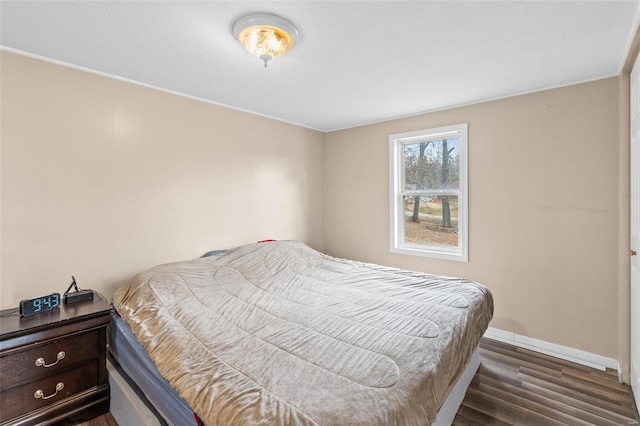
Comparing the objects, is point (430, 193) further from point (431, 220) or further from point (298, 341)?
point (298, 341)

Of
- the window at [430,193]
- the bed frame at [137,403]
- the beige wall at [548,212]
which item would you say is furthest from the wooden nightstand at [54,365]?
the beige wall at [548,212]

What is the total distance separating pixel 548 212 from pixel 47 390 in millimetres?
3916

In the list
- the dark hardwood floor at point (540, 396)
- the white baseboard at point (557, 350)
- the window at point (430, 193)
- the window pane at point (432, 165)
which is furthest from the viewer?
the window pane at point (432, 165)

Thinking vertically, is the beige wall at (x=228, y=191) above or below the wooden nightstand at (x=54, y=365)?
above

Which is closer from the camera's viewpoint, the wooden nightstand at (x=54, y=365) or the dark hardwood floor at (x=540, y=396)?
the wooden nightstand at (x=54, y=365)

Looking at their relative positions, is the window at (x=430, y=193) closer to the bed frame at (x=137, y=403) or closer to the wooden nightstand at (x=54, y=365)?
the bed frame at (x=137, y=403)

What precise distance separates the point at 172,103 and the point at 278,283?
1.88m

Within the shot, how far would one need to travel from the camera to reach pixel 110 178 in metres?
2.37

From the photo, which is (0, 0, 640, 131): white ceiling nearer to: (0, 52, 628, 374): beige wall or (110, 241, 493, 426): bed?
(0, 52, 628, 374): beige wall

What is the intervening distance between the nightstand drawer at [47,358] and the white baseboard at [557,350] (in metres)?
3.37

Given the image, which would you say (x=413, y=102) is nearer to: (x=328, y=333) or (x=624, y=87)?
(x=624, y=87)

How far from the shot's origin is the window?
127 inches

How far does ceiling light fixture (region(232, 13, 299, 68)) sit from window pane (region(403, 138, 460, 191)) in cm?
223

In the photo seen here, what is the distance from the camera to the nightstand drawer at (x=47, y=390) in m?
1.64
